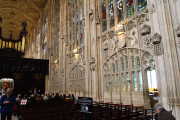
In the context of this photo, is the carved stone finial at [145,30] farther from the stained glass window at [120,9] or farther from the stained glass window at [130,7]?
the stained glass window at [120,9]

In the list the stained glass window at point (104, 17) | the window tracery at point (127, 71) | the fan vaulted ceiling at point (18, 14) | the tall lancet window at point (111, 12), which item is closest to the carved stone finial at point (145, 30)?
the window tracery at point (127, 71)

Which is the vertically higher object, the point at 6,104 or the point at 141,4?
the point at 141,4

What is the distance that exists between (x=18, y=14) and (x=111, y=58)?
29144 mm

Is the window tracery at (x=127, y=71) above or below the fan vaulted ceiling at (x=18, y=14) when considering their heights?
below

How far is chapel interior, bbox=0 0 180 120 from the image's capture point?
20.6ft

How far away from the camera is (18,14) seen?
104 ft

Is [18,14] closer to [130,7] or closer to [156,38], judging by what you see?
[130,7]

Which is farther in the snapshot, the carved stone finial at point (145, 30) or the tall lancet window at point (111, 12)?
the tall lancet window at point (111, 12)

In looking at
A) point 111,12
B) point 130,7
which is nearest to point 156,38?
point 130,7

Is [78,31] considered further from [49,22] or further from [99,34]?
[49,22]

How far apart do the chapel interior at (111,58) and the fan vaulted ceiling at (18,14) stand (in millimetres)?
7412

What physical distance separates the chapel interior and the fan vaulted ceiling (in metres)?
7.41

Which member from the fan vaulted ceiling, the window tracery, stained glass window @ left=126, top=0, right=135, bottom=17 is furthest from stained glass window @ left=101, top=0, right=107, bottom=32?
the fan vaulted ceiling

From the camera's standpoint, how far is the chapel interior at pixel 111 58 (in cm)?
629
